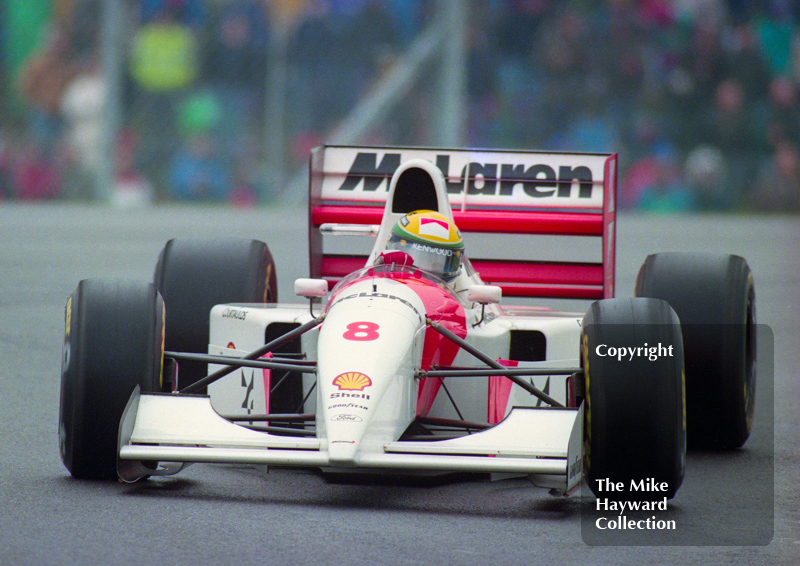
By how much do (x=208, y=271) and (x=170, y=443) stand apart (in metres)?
2.06

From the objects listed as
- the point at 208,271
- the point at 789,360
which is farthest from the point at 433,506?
the point at 789,360

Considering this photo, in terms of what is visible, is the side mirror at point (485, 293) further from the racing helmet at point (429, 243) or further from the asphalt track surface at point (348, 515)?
the asphalt track surface at point (348, 515)

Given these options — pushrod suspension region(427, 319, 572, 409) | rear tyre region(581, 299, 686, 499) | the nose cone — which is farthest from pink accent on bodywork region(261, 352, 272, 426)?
rear tyre region(581, 299, 686, 499)

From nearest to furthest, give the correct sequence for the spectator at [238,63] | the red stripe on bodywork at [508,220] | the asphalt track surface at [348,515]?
the asphalt track surface at [348,515], the red stripe on bodywork at [508,220], the spectator at [238,63]

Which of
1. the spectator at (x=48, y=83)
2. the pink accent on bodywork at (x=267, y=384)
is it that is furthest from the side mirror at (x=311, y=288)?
the spectator at (x=48, y=83)

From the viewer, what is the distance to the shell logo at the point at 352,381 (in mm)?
4582

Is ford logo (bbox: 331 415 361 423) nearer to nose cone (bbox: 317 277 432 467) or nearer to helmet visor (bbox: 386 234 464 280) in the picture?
nose cone (bbox: 317 277 432 467)

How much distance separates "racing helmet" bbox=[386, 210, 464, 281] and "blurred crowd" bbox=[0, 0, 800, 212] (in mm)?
17491

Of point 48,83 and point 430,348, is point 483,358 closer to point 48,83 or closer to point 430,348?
point 430,348

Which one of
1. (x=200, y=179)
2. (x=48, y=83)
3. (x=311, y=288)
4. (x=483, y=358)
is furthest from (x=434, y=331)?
(x=48, y=83)

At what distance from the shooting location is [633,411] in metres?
4.52

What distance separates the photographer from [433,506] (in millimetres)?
4625

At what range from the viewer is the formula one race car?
452 cm

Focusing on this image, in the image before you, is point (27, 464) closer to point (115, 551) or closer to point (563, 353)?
point (115, 551)
